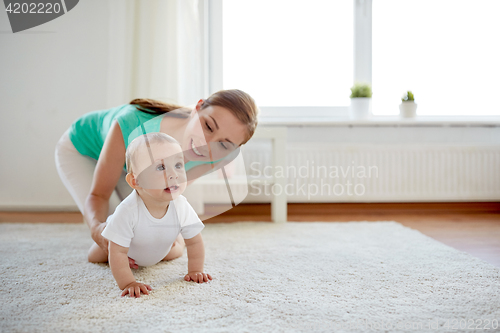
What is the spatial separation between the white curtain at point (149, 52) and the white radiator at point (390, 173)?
2.01 feet

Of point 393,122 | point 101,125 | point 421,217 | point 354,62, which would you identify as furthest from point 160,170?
point 354,62

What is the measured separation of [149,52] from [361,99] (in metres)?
1.21

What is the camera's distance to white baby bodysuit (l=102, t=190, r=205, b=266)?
2.61 feet

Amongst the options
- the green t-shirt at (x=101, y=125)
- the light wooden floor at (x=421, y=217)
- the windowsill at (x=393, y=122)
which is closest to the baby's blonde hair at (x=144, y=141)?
the green t-shirt at (x=101, y=125)

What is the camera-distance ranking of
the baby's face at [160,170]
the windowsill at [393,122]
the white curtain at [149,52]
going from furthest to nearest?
1. the windowsill at [393,122]
2. the white curtain at [149,52]
3. the baby's face at [160,170]

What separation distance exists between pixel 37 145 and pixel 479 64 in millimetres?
2740

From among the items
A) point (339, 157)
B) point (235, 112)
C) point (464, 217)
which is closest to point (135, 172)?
point (235, 112)

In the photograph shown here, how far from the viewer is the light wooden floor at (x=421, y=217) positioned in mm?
1351

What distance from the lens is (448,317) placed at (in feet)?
2.17

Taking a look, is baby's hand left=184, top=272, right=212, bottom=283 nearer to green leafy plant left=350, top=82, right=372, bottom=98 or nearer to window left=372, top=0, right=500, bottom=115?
green leafy plant left=350, top=82, right=372, bottom=98

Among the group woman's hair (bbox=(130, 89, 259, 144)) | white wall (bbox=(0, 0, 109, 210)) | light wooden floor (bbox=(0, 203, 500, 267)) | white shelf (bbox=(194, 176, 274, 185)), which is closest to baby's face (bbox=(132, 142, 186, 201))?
woman's hair (bbox=(130, 89, 259, 144))

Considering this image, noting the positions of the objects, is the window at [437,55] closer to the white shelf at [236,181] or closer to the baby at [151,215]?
the white shelf at [236,181]

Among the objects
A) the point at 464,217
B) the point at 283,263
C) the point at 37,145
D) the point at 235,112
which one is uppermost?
the point at 235,112

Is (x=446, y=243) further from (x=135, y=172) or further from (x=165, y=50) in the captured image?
(x=165, y=50)
